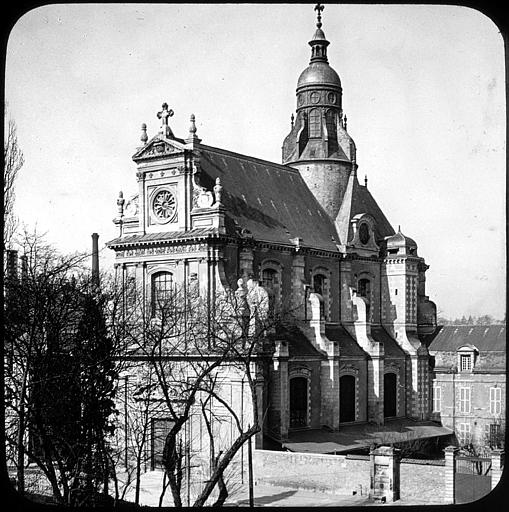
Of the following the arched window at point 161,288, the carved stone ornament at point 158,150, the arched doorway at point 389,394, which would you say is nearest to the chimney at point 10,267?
the arched window at point 161,288

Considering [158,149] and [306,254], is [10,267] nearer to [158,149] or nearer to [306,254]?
[158,149]

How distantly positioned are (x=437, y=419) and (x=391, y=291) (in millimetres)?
4681

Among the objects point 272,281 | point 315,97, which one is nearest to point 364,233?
point 315,97

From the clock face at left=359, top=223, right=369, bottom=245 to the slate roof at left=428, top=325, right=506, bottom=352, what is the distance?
4754mm

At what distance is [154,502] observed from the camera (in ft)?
59.4

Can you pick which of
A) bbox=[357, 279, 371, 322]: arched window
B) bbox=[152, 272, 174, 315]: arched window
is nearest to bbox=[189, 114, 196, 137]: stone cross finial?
bbox=[152, 272, 174, 315]: arched window

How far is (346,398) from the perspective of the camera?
83.6ft

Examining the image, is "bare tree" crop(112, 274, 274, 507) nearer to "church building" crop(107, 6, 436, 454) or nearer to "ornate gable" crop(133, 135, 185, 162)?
"church building" crop(107, 6, 436, 454)

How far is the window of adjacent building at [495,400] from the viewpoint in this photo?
2789 cm

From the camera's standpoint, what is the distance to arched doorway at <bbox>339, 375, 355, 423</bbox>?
2525cm

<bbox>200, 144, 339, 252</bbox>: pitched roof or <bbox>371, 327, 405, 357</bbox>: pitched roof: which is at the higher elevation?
<bbox>200, 144, 339, 252</bbox>: pitched roof

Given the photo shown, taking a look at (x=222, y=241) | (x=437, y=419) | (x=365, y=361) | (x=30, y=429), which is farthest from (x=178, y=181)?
(x=437, y=419)

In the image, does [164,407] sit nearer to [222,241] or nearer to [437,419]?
[222,241]

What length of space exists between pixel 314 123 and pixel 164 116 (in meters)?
8.08
